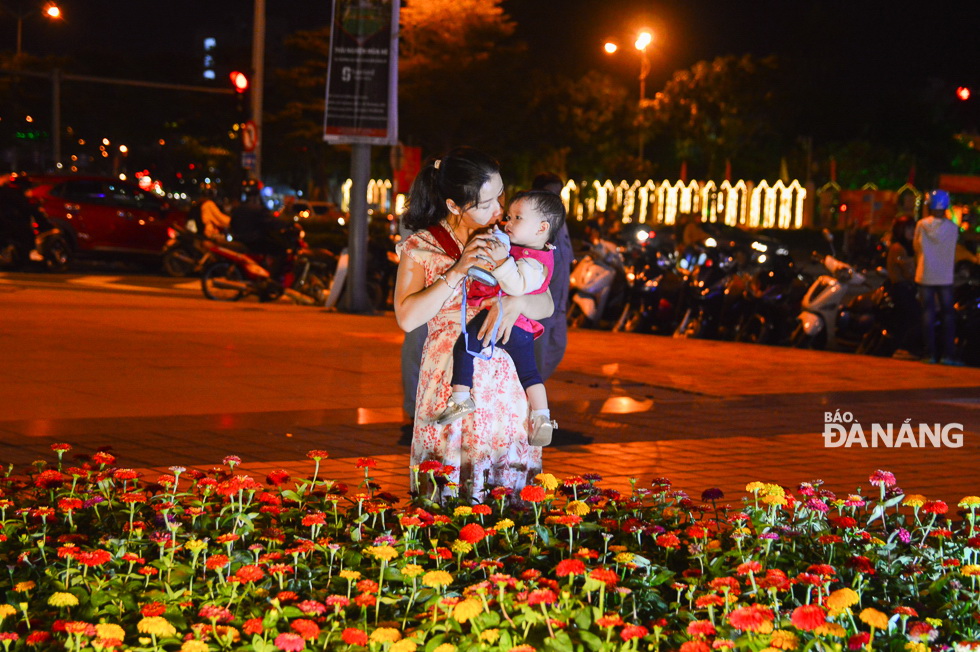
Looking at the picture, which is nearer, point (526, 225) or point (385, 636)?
point (385, 636)

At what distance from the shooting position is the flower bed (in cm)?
324

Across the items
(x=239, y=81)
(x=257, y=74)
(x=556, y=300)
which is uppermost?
(x=257, y=74)

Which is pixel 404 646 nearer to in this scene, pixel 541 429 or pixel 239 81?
pixel 541 429

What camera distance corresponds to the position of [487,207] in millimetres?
4344

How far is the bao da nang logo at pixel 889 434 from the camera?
27.1 ft

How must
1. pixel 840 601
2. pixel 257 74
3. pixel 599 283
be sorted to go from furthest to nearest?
pixel 257 74 < pixel 599 283 < pixel 840 601

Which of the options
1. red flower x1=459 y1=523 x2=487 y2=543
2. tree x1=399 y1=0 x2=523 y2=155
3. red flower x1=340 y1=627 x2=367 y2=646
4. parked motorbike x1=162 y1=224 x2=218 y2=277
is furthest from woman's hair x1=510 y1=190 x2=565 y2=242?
tree x1=399 y1=0 x2=523 y2=155

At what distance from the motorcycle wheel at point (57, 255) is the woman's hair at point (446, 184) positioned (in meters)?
19.6

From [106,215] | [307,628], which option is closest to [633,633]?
[307,628]

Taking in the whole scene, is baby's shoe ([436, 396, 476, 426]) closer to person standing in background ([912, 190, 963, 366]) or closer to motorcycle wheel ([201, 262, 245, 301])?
person standing in background ([912, 190, 963, 366])

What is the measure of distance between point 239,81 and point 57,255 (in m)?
4.48

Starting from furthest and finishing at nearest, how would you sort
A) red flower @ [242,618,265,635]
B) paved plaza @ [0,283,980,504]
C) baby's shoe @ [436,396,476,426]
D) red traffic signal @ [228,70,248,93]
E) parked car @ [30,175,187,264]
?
red traffic signal @ [228,70,248,93] → parked car @ [30,175,187,264] → paved plaza @ [0,283,980,504] → baby's shoe @ [436,396,476,426] → red flower @ [242,618,265,635]

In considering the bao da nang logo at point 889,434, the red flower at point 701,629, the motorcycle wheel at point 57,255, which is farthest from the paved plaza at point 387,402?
the motorcycle wheel at point 57,255

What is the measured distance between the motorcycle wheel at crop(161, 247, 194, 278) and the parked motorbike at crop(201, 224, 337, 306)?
17.3 ft
